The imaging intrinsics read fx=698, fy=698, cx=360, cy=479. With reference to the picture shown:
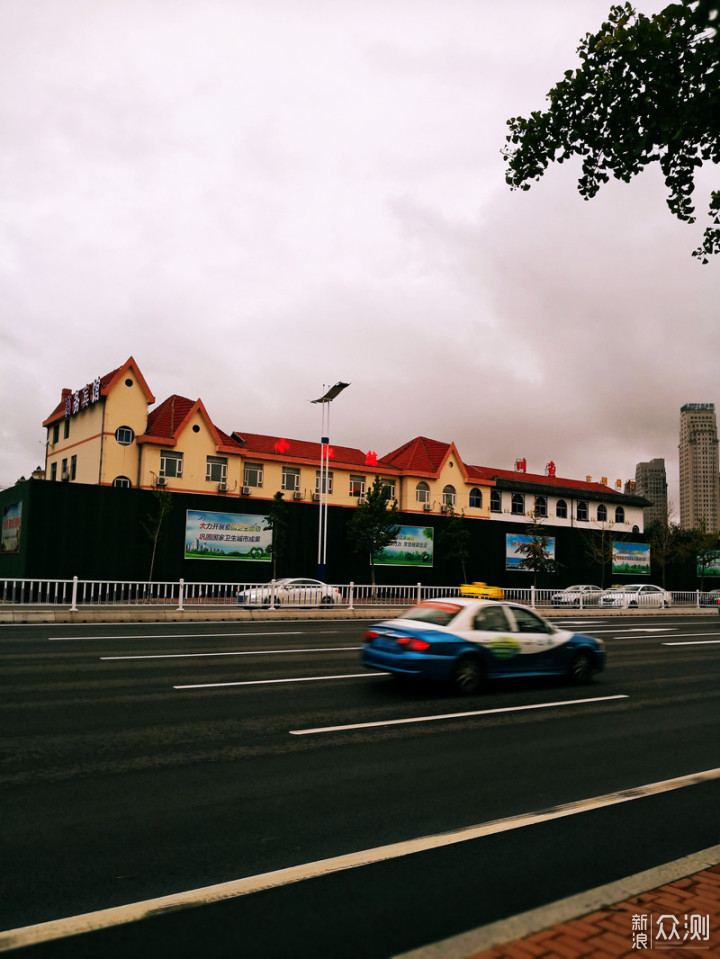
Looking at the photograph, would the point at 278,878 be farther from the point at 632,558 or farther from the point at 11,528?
the point at 632,558

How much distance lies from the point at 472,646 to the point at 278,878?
269 inches

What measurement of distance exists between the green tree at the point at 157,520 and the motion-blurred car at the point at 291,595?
805cm

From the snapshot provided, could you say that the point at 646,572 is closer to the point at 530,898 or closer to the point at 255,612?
the point at 255,612

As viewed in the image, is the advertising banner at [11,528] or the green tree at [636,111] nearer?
the green tree at [636,111]

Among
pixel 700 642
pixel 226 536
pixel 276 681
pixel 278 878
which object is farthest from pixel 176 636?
pixel 226 536

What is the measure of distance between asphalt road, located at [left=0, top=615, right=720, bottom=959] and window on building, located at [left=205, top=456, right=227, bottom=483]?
35.1 metres

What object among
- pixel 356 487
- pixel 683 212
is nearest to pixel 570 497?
pixel 356 487

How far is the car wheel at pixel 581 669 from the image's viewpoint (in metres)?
12.0

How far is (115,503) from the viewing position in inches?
1312

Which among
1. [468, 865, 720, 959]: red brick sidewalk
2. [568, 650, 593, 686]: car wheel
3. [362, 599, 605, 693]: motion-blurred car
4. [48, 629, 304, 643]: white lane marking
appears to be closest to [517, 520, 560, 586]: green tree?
[48, 629, 304, 643]: white lane marking

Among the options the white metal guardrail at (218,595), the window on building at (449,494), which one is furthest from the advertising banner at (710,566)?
the white metal guardrail at (218,595)

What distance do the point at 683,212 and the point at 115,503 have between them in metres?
30.2

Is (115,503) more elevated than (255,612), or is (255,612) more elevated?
(115,503)

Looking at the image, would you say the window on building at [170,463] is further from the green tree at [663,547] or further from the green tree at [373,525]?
the green tree at [663,547]
